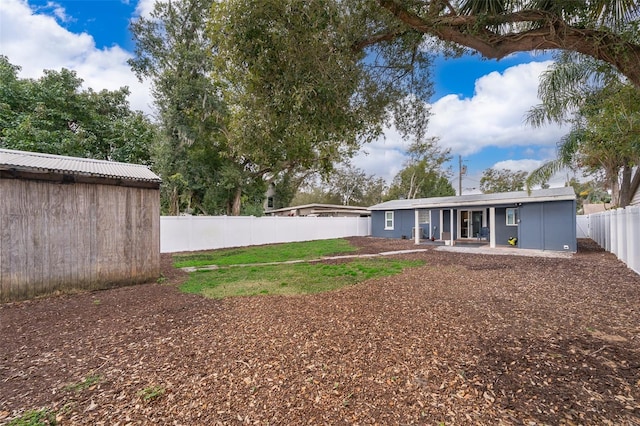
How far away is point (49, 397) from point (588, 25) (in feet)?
21.7

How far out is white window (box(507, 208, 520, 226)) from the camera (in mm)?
14680

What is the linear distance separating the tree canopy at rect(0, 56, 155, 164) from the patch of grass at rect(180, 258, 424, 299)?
11006 mm

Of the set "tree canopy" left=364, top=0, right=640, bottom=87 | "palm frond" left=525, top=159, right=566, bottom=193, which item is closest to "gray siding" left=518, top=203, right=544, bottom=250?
"palm frond" left=525, top=159, right=566, bottom=193

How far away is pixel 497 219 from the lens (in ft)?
50.8

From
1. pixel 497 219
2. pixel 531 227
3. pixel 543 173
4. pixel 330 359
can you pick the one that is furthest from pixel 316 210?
pixel 330 359

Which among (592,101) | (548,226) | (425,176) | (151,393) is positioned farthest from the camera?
(425,176)

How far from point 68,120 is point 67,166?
11.6 metres

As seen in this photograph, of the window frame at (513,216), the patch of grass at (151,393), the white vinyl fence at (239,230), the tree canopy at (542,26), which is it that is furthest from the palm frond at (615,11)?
the white vinyl fence at (239,230)

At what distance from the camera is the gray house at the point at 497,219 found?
12039mm

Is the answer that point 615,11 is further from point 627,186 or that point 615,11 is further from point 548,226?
point 627,186

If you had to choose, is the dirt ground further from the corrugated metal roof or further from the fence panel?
the fence panel

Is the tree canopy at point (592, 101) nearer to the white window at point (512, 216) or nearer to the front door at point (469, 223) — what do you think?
the white window at point (512, 216)

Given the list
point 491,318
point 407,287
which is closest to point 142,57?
point 407,287

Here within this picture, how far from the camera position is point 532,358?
2986 mm
